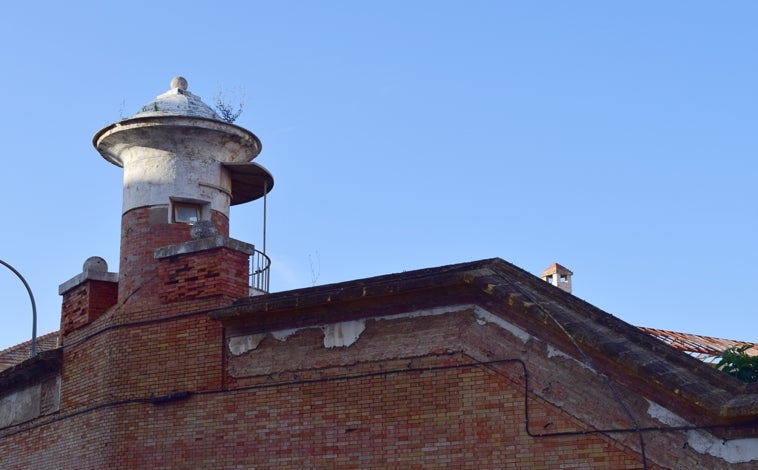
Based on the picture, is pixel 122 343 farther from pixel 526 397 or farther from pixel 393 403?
pixel 526 397

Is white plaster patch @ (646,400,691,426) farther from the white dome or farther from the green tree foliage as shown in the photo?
the white dome

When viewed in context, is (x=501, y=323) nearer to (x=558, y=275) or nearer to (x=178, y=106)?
(x=178, y=106)

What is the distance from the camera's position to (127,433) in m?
14.1

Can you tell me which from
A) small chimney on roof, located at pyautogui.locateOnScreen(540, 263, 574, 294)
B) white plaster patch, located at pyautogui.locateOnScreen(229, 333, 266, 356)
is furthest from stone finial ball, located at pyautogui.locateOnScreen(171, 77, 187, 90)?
small chimney on roof, located at pyautogui.locateOnScreen(540, 263, 574, 294)

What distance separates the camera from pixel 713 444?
9938 mm

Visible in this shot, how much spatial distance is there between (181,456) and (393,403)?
3.28m

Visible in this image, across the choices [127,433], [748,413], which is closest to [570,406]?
[748,413]

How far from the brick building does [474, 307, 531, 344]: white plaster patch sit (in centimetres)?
1

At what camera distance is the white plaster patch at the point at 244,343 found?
1345 cm

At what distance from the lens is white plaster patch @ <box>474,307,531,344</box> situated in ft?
37.3

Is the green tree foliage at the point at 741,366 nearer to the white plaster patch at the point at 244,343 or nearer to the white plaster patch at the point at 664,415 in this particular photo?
the white plaster patch at the point at 664,415

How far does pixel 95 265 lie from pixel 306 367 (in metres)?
4.86

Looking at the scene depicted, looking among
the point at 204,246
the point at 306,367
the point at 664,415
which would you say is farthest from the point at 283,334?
the point at 664,415

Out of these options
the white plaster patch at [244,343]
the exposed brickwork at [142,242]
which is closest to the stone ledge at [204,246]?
the exposed brickwork at [142,242]
